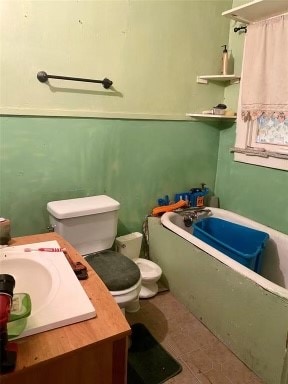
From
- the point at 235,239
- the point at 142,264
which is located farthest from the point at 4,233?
the point at 235,239

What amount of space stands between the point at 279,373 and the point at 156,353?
65cm

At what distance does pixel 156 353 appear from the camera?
166cm

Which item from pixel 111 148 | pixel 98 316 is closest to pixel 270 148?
pixel 111 148

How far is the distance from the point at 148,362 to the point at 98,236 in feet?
2.61

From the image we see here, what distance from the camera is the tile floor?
5.00 ft

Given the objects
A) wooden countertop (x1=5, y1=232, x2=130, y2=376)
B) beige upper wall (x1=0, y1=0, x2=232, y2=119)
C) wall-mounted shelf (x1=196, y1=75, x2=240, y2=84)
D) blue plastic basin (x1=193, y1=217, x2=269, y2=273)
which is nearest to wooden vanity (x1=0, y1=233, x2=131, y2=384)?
wooden countertop (x1=5, y1=232, x2=130, y2=376)

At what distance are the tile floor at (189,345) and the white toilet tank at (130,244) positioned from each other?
36 centimetres

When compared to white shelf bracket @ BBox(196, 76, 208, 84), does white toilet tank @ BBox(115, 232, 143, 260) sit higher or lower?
lower

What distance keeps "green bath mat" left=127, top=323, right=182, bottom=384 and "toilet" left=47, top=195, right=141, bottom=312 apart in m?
0.24

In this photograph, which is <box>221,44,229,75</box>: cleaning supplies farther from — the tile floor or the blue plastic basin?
the tile floor

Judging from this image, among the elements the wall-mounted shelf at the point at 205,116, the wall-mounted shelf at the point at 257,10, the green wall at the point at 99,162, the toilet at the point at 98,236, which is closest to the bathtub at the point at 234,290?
the green wall at the point at 99,162

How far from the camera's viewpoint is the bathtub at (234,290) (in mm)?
1423

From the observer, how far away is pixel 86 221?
181cm

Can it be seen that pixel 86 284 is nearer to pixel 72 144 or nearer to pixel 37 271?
pixel 37 271
